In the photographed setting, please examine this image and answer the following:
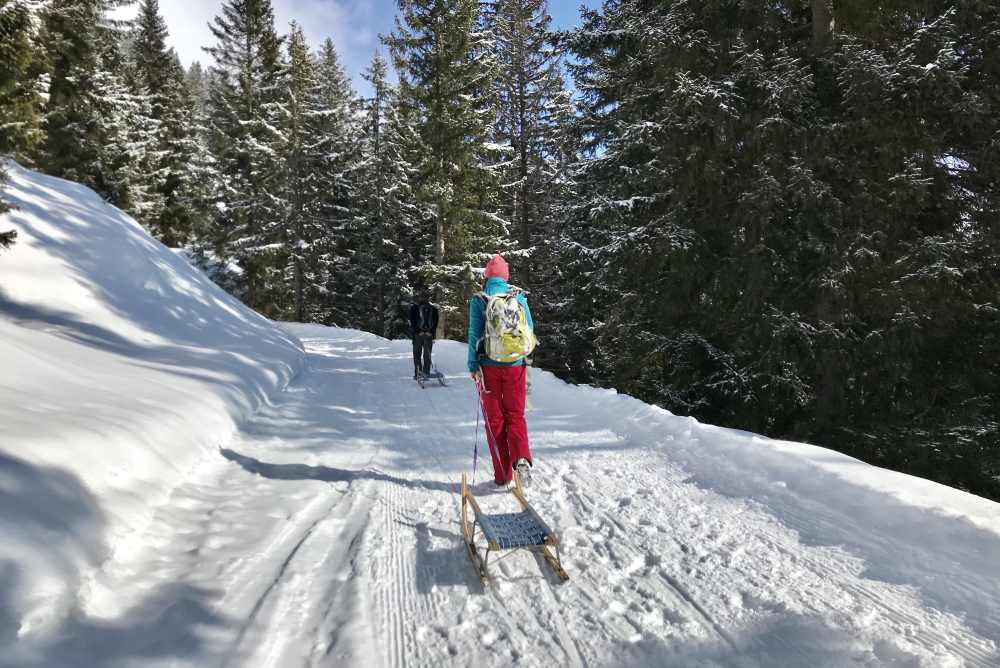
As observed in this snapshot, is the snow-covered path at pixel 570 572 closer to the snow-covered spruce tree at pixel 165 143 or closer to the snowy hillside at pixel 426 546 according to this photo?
the snowy hillside at pixel 426 546

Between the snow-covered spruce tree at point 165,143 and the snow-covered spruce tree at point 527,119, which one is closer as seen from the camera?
the snow-covered spruce tree at point 527,119

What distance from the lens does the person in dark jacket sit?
1124 centimetres

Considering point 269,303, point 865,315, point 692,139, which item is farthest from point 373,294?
point 865,315

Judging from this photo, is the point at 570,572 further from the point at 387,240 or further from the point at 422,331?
the point at 387,240

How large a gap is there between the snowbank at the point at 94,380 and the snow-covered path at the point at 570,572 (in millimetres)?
237

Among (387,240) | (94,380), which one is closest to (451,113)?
(387,240)

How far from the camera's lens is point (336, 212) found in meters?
33.3

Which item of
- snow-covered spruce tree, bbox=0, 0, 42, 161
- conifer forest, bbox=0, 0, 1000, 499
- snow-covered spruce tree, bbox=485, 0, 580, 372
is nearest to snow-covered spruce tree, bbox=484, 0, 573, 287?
snow-covered spruce tree, bbox=485, 0, 580, 372

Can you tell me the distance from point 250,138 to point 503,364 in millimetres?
28592

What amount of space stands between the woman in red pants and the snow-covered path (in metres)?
0.52

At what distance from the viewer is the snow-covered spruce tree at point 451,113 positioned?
21.1m

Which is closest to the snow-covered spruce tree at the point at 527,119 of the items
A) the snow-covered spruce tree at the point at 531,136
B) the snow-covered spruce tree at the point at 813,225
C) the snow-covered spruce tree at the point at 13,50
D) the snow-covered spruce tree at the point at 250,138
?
the snow-covered spruce tree at the point at 531,136

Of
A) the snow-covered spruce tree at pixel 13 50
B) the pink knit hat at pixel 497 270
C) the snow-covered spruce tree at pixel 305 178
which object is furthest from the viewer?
the snow-covered spruce tree at pixel 305 178

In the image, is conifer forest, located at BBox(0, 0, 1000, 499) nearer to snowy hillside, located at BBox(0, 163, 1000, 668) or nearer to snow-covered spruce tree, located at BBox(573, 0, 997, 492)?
snow-covered spruce tree, located at BBox(573, 0, 997, 492)
